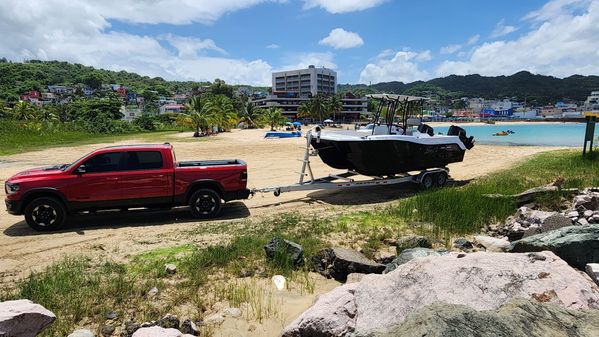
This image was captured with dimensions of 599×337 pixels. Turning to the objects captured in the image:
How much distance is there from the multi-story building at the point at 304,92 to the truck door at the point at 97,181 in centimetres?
11528

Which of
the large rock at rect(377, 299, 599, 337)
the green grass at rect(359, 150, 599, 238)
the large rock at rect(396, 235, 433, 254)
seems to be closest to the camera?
the large rock at rect(377, 299, 599, 337)

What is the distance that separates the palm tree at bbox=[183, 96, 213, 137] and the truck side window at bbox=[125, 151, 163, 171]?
1670 inches

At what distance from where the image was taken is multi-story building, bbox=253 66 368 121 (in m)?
127

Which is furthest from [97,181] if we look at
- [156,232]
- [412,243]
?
[412,243]

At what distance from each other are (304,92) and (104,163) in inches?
6050

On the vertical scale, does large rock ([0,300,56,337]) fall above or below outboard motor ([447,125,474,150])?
below

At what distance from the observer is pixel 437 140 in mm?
13172

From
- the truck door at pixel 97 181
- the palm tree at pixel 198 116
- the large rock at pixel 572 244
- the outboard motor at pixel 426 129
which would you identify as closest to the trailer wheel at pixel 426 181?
the outboard motor at pixel 426 129

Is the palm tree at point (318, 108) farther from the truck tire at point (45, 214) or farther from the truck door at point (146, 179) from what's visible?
the truck tire at point (45, 214)

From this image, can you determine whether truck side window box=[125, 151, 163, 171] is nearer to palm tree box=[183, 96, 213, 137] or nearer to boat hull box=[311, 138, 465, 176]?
boat hull box=[311, 138, 465, 176]

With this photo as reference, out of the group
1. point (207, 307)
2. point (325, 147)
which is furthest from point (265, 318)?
point (325, 147)

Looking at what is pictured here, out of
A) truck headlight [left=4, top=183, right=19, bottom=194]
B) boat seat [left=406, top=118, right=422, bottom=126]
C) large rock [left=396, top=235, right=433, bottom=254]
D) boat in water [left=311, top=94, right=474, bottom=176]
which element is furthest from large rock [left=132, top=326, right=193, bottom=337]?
boat seat [left=406, top=118, right=422, bottom=126]

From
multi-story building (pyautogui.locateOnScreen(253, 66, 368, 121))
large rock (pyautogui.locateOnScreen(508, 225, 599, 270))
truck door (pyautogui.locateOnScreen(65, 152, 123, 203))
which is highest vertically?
multi-story building (pyautogui.locateOnScreen(253, 66, 368, 121))

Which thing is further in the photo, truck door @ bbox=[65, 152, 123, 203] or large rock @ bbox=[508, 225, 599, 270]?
truck door @ bbox=[65, 152, 123, 203]
